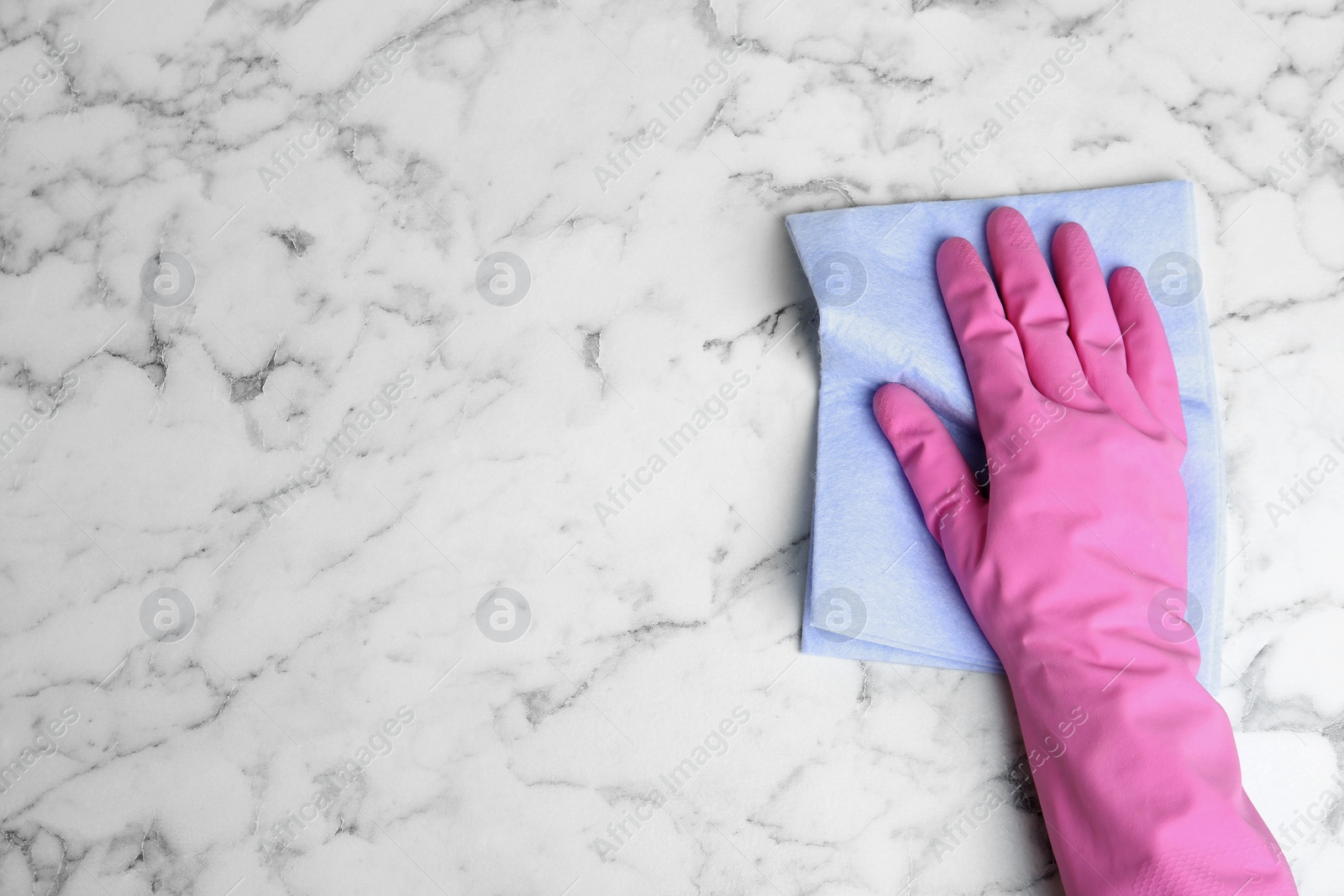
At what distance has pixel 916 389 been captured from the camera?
65 centimetres

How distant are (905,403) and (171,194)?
0.61m

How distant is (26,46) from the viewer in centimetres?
73

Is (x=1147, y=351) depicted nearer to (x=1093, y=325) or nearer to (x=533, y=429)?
(x=1093, y=325)

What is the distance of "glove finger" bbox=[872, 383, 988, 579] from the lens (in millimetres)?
617

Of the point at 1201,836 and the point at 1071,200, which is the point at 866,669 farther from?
the point at 1071,200

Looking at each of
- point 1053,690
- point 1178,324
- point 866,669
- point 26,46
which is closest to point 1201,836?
point 1053,690

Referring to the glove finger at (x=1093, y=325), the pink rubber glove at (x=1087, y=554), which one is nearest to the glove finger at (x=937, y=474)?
the pink rubber glove at (x=1087, y=554)

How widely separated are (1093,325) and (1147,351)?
0.04 m

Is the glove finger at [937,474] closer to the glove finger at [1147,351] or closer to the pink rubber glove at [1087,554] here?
the pink rubber glove at [1087,554]

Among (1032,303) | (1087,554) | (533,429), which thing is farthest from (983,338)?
(533,429)

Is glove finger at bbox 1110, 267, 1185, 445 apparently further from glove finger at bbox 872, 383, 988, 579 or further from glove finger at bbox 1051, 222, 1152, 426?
glove finger at bbox 872, 383, 988, 579

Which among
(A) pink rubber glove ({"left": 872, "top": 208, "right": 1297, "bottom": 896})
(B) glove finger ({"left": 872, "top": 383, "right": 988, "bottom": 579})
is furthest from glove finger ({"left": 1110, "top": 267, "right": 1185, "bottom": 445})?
(B) glove finger ({"left": 872, "top": 383, "right": 988, "bottom": 579})

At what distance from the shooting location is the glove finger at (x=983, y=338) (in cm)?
62

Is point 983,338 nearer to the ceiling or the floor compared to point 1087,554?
nearer to the ceiling
